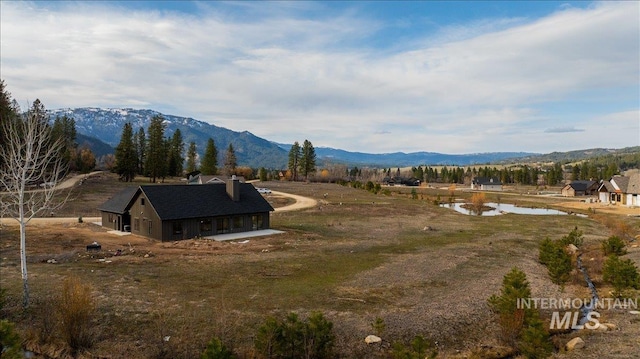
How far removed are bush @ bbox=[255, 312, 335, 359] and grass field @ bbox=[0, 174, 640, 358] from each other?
1.05 meters

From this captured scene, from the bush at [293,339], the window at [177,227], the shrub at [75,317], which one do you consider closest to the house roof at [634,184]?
the window at [177,227]

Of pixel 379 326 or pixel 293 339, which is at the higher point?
pixel 293 339

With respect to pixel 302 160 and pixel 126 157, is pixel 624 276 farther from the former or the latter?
pixel 302 160

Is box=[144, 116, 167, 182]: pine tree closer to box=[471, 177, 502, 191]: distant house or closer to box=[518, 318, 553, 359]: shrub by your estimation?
box=[518, 318, 553, 359]: shrub

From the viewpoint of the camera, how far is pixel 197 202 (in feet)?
127

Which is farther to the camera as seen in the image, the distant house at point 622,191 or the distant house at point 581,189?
the distant house at point 581,189

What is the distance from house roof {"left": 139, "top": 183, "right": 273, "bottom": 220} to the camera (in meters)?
36.4

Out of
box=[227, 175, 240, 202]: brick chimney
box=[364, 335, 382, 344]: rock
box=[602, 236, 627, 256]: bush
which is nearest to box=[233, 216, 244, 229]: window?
box=[227, 175, 240, 202]: brick chimney

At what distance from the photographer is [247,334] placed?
1535cm

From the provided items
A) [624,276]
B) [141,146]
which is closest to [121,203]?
[624,276]

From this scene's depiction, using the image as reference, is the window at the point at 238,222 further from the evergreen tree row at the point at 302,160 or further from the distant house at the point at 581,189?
the distant house at the point at 581,189

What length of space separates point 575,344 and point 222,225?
1233 inches

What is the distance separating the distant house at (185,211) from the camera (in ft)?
118

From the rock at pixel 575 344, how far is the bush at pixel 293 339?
890 cm
